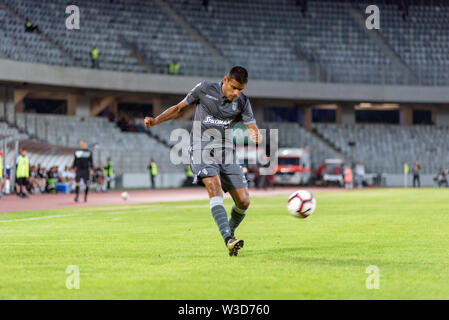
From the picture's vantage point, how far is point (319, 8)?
6762 cm

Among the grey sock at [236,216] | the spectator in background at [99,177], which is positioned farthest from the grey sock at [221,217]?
the spectator in background at [99,177]

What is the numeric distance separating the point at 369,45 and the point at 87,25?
25.2 meters

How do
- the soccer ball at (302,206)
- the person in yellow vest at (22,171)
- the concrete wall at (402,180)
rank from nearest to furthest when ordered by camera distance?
the soccer ball at (302,206), the person in yellow vest at (22,171), the concrete wall at (402,180)

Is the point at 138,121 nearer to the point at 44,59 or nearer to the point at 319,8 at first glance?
the point at 44,59

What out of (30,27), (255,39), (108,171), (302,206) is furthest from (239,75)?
(255,39)

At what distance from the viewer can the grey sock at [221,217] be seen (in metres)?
9.68

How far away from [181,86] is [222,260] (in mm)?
47539

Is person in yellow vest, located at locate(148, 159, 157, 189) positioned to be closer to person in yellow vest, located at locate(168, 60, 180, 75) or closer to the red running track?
the red running track

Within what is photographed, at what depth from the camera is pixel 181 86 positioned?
56.2 metres

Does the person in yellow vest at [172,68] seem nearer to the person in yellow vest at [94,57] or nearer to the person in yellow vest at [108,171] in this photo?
the person in yellow vest at [94,57]

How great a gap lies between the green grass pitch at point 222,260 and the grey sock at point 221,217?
1.06ft

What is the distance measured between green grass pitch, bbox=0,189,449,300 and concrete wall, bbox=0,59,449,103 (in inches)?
1273

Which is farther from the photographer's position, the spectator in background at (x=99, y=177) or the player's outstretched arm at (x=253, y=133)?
the spectator in background at (x=99, y=177)
